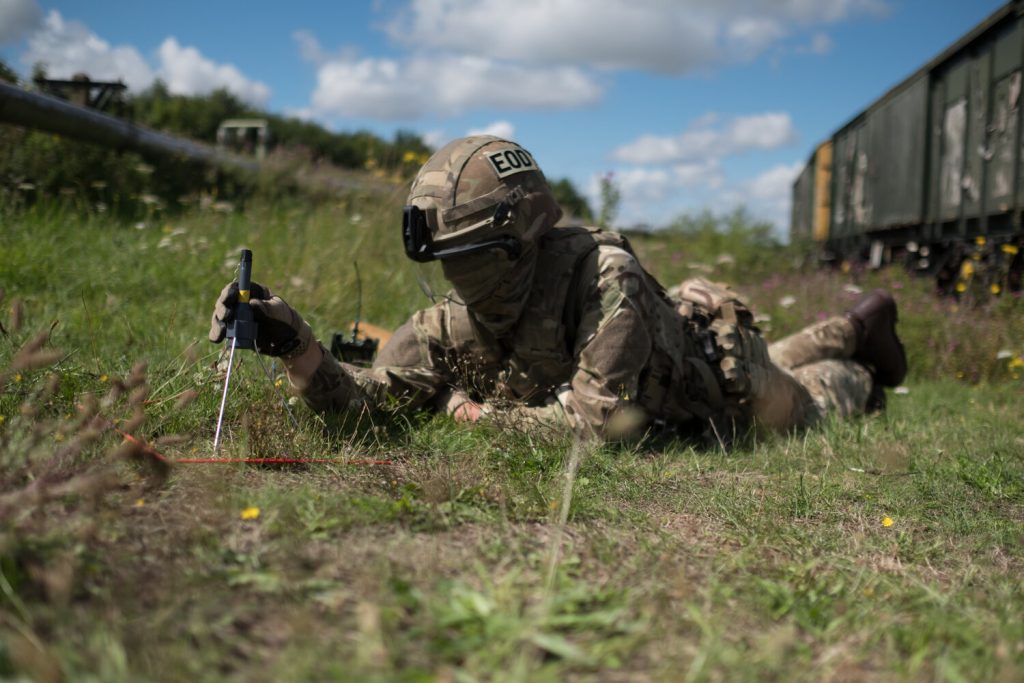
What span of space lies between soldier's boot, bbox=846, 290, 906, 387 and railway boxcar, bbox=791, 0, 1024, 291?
2553 mm

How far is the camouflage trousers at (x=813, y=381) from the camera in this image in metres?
4.19

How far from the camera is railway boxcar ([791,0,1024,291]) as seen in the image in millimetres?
8164

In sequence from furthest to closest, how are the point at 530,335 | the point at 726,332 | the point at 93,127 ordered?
the point at 93,127, the point at 726,332, the point at 530,335

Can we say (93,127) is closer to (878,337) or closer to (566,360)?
(566,360)

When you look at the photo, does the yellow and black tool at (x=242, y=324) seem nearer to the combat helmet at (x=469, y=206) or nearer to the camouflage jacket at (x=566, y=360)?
the camouflage jacket at (x=566, y=360)

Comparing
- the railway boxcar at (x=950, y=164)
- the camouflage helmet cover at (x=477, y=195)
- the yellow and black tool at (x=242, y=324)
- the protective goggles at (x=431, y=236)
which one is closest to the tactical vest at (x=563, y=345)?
the camouflage helmet cover at (x=477, y=195)

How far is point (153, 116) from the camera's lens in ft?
90.9

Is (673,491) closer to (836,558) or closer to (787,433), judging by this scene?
(836,558)

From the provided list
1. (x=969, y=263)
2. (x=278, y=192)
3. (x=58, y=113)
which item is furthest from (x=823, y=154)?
(x=58, y=113)

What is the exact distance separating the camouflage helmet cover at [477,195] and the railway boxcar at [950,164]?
222 inches

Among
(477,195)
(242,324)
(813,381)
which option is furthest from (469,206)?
(813,381)

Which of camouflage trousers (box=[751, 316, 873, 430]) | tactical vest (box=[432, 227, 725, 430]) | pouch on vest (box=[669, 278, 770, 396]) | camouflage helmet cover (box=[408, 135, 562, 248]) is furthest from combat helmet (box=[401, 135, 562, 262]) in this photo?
camouflage trousers (box=[751, 316, 873, 430])

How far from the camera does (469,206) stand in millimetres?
3156

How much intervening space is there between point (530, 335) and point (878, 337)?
281 cm
